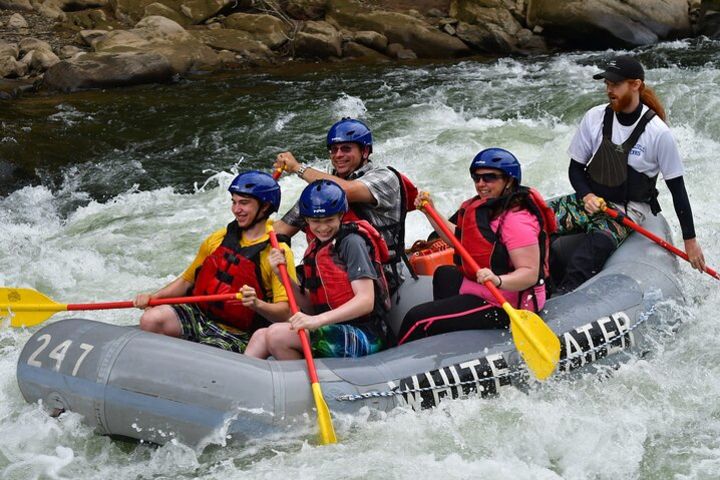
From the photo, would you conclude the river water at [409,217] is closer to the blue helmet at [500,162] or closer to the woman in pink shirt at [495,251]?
the woman in pink shirt at [495,251]

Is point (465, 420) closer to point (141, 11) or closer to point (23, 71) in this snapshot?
point (23, 71)

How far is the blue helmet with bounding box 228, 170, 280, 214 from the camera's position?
14.4ft

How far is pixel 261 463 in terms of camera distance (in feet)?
13.5

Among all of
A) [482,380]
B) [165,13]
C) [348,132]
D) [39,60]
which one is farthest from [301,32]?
[482,380]

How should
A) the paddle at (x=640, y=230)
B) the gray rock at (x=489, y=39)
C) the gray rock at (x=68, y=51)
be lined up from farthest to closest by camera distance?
the gray rock at (x=489, y=39) → the gray rock at (x=68, y=51) → the paddle at (x=640, y=230)

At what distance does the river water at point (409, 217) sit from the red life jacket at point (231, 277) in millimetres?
674

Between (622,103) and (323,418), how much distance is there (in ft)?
7.50

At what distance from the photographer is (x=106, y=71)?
1201 cm

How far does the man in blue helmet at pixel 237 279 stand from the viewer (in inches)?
173

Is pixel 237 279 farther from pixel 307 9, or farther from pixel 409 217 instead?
pixel 307 9

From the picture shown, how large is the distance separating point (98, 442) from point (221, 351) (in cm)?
69

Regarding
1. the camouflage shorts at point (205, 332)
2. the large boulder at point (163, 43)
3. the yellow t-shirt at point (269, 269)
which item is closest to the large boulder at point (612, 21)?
the large boulder at point (163, 43)

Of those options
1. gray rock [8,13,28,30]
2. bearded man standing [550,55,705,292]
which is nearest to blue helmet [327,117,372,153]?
bearded man standing [550,55,705,292]

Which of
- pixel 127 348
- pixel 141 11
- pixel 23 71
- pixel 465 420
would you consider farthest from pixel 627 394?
pixel 141 11
